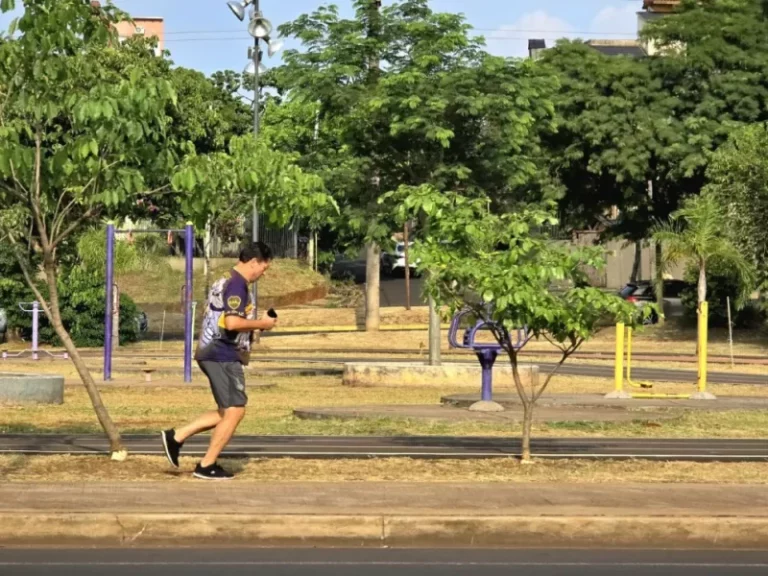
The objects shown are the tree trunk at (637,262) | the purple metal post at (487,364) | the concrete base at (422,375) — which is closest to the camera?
the purple metal post at (487,364)

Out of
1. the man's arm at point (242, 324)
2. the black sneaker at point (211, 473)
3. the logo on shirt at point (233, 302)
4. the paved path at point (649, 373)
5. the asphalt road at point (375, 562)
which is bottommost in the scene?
the paved path at point (649, 373)

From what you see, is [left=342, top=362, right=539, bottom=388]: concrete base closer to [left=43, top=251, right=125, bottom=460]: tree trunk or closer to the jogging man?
[left=43, top=251, right=125, bottom=460]: tree trunk

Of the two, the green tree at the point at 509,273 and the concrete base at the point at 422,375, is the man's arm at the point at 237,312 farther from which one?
the concrete base at the point at 422,375

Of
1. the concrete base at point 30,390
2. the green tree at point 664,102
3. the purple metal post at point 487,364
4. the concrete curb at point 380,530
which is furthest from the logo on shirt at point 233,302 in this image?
the green tree at point 664,102

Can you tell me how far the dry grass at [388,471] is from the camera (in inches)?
459

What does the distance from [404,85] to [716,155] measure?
1740 cm

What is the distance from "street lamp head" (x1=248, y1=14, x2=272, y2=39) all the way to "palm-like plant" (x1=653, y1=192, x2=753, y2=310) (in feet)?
38.5

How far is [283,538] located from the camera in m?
9.49

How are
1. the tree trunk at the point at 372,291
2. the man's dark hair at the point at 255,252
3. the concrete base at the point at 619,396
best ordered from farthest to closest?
the tree trunk at the point at 372,291, the concrete base at the point at 619,396, the man's dark hair at the point at 255,252

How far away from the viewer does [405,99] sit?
2373 cm

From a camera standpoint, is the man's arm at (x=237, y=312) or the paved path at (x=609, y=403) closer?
the man's arm at (x=237, y=312)

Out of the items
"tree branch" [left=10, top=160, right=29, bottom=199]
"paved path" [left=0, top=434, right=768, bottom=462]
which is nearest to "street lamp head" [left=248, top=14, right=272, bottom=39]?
"paved path" [left=0, top=434, right=768, bottom=462]

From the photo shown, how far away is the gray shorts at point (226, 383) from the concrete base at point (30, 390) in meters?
9.74

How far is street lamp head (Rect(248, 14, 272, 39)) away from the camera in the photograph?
34125 mm
